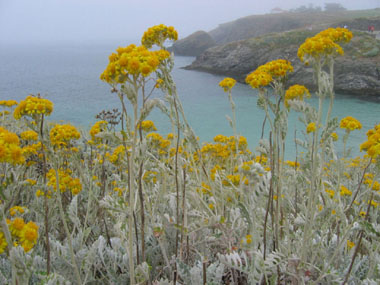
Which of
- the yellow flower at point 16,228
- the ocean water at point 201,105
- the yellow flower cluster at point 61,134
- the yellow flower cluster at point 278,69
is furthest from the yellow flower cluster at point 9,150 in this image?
the ocean water at point 201,105

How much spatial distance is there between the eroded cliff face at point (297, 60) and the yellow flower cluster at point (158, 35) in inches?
395

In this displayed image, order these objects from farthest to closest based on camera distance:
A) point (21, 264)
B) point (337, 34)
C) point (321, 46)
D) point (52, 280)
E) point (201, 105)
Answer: point (201, 105)
point (337, 34)
point (321, 46)
point (52, 280)
point (21, 264)

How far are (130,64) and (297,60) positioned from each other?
743 inches

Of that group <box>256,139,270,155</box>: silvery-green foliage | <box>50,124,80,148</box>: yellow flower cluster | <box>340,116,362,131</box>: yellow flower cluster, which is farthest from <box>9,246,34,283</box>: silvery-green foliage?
<box>340,116,362,131</box>: yellow flower cluster

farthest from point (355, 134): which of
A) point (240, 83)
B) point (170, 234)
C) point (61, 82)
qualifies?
point (61, 82)

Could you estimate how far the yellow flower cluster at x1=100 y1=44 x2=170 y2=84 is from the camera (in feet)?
3.77

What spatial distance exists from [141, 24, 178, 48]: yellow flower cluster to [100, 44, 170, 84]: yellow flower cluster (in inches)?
37.4

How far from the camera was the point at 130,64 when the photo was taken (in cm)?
114

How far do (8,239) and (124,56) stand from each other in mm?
747

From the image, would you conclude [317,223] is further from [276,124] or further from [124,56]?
[124,56]

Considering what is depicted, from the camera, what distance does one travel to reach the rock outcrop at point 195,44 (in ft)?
139

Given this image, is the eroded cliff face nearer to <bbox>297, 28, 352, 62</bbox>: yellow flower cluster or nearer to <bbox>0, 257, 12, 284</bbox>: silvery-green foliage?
<bbox>297, 28, 352, 62</bbox>: yellow flower cluster

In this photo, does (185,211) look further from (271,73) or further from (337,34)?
(337,34)

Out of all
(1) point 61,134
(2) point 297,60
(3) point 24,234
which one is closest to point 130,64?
(3) point 24,234
